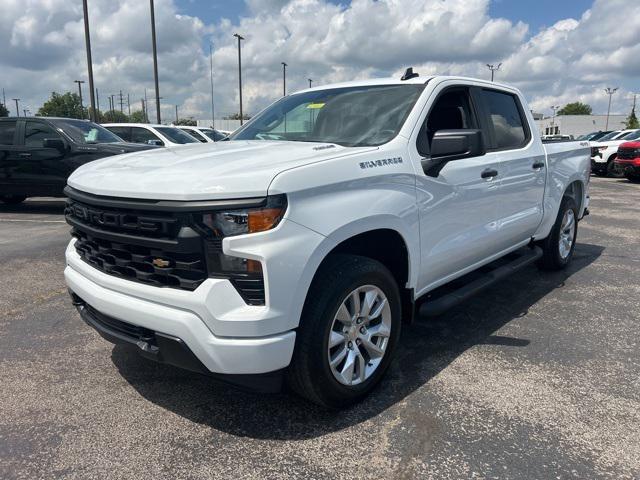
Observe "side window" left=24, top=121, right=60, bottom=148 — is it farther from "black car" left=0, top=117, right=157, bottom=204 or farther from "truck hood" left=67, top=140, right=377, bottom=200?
"truck hood" left=67, top=140, right=377, bottom=200

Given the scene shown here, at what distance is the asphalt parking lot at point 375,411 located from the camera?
8.09 feet

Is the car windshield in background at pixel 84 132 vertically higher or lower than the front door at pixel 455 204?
higher

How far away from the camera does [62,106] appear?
98.2 meters

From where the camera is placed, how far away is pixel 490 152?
4086 millimetres

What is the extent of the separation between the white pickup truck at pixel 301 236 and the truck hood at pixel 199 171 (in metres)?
0.01

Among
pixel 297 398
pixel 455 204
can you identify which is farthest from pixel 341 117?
pixel 297 398

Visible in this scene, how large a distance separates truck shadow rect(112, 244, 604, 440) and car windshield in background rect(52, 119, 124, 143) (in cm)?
717

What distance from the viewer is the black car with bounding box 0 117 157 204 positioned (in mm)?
9352

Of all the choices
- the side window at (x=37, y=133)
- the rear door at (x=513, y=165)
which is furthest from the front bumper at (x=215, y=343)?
the side window at (x=37, y=133)

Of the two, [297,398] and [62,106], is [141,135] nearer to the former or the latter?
[297,398]

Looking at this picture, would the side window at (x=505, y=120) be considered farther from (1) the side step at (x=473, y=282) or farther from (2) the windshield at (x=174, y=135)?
(2) the windshield at (x=174, y=135)

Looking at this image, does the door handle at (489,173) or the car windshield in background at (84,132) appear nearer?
the door handle at (489,173)

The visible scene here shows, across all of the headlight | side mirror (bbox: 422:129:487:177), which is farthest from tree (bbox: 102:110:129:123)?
the headlight

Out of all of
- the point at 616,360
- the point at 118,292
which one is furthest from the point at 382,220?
the point at 616,360
